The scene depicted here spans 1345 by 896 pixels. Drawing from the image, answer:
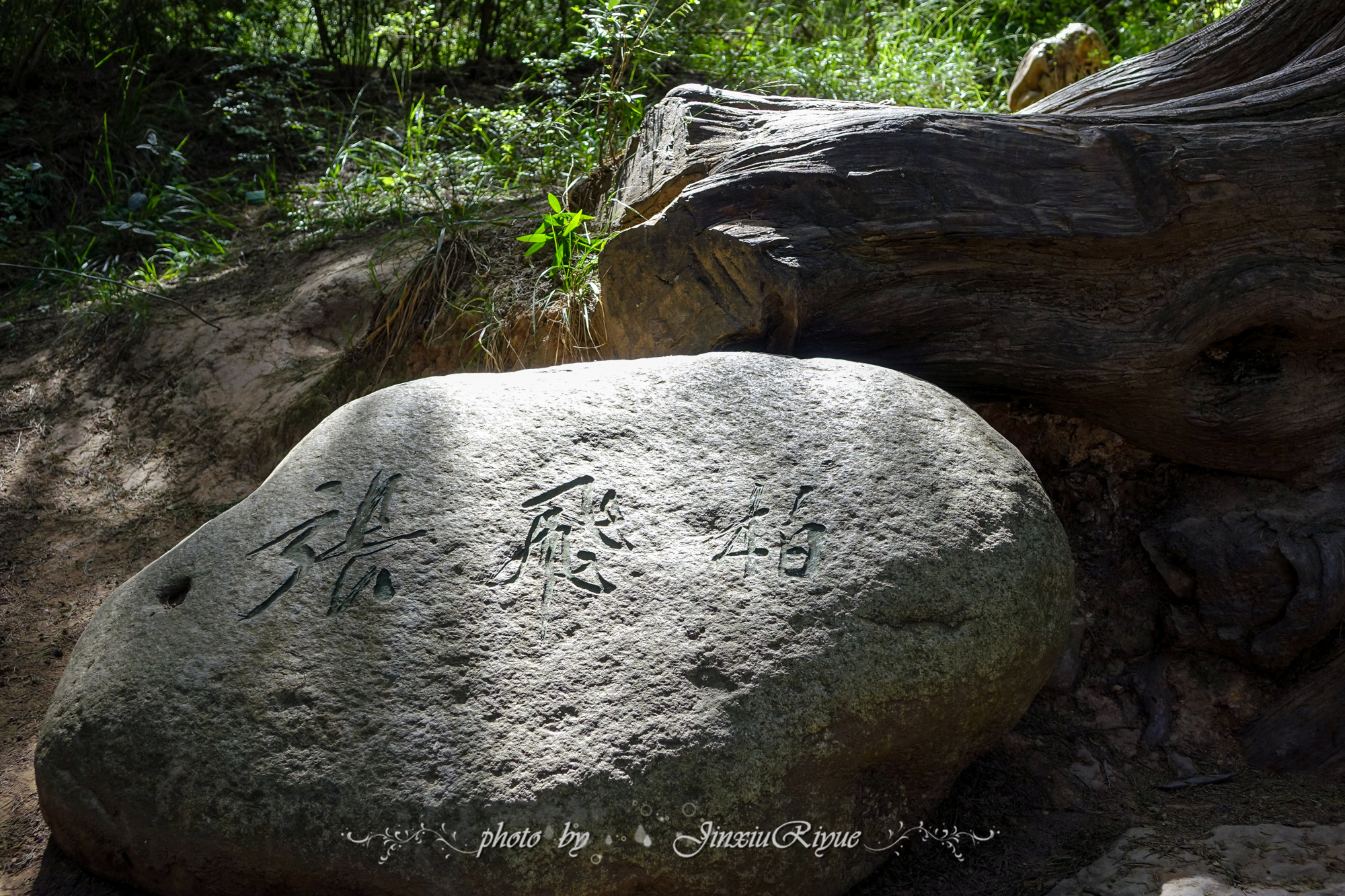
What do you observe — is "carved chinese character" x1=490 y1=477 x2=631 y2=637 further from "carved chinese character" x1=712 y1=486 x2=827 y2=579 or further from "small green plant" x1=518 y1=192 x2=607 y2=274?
"small green plant" x1=518 y1=192 x2=607 y2=274

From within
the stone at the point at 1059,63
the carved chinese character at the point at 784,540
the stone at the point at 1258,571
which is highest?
the stone at the point at 1059,63

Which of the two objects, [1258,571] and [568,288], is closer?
[1258,571]

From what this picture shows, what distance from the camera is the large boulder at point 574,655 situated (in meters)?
1.83

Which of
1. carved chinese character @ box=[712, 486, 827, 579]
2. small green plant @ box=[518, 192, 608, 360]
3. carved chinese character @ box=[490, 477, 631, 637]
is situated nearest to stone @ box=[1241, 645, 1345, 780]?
carved chinese character @ box=[712, 486, 827, 579]

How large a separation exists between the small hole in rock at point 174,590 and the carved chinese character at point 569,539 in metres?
0.72

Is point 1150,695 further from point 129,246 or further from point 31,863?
point 129,246

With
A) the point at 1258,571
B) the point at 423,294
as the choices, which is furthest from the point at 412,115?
the point at 1258,571

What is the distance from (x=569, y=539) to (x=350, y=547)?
475 mm

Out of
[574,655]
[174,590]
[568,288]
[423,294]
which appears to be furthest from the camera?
[423,294]

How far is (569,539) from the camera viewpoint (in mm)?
2135

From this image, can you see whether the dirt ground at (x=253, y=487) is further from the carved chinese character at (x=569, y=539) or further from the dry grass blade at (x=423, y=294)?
the carved chinese character at (x=569, y=539)

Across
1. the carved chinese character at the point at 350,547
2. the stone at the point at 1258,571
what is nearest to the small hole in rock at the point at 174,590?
the carved chinese character at the point at 350,547

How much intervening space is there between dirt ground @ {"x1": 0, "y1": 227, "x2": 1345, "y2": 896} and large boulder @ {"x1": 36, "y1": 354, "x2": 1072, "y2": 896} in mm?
378

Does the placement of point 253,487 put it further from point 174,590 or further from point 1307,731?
point 1307,731
